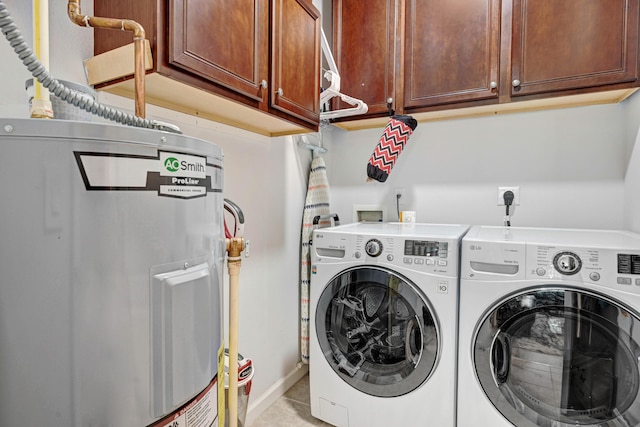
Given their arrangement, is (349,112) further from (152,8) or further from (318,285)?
(152,8)

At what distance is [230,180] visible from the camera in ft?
4.86

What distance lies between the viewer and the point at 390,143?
1820mm

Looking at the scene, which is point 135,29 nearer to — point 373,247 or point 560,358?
point 373,247

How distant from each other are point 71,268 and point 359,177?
2016mm

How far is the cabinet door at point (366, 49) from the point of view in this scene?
184 centimetres

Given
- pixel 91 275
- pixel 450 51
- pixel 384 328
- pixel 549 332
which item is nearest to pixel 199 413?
pixel 91 275

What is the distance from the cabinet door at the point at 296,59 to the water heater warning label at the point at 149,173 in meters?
0.72

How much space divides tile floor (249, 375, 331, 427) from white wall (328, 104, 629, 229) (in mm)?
1278

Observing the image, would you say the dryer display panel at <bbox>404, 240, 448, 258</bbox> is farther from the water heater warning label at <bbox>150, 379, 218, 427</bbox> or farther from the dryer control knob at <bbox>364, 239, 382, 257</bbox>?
the water heater warning label at <bbox>150, 379, 218, 427</bbox>

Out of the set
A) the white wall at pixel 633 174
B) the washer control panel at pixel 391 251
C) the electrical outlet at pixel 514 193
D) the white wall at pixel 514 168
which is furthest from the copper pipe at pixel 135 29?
the white wall at pixel 633 174

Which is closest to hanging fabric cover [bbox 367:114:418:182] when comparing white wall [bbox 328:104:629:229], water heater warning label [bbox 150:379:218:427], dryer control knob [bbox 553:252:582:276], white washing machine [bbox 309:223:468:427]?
white wall [bbox 328:104:629:229]

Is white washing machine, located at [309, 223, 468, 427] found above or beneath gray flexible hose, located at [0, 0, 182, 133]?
beneath

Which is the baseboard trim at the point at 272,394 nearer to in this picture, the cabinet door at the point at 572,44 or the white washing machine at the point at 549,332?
the white washing machine at the point at 549,332

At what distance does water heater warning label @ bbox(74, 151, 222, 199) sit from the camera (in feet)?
1.64
